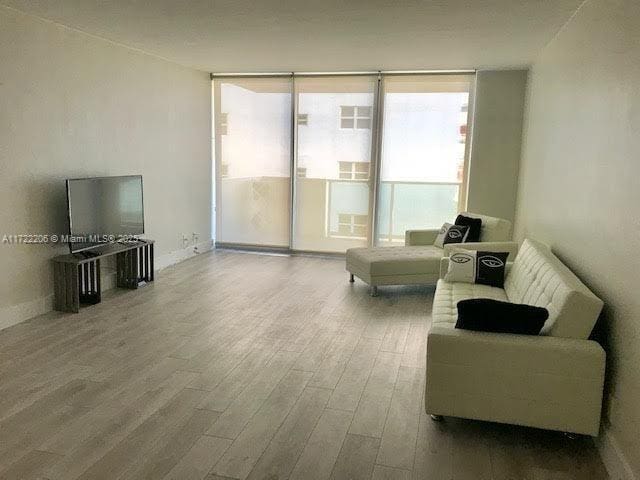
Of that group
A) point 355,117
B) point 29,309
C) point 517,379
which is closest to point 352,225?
point 355,117

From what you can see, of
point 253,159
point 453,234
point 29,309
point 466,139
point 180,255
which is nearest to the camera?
point 29,309

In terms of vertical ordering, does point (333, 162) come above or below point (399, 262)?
above

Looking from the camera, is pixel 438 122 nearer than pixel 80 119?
No

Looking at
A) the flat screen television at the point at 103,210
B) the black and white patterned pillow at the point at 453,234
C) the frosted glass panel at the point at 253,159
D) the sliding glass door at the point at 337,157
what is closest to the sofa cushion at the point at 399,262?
the black and white patterned pillow at the point at 453,234

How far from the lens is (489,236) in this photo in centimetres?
555

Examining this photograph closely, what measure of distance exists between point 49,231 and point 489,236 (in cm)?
433

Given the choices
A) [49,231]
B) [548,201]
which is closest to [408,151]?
[548,201]

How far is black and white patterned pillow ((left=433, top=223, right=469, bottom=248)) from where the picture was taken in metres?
5.69

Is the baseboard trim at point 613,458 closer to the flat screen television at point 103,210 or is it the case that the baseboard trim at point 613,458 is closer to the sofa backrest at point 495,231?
the sofa backrest at point 495,231

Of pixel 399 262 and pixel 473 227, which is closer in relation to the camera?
pixel 399 262

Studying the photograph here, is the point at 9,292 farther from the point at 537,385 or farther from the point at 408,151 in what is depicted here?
the point at 408,151

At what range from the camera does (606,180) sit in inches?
113

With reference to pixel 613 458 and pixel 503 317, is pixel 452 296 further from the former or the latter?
pixel 613 458

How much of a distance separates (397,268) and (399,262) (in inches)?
2.7
